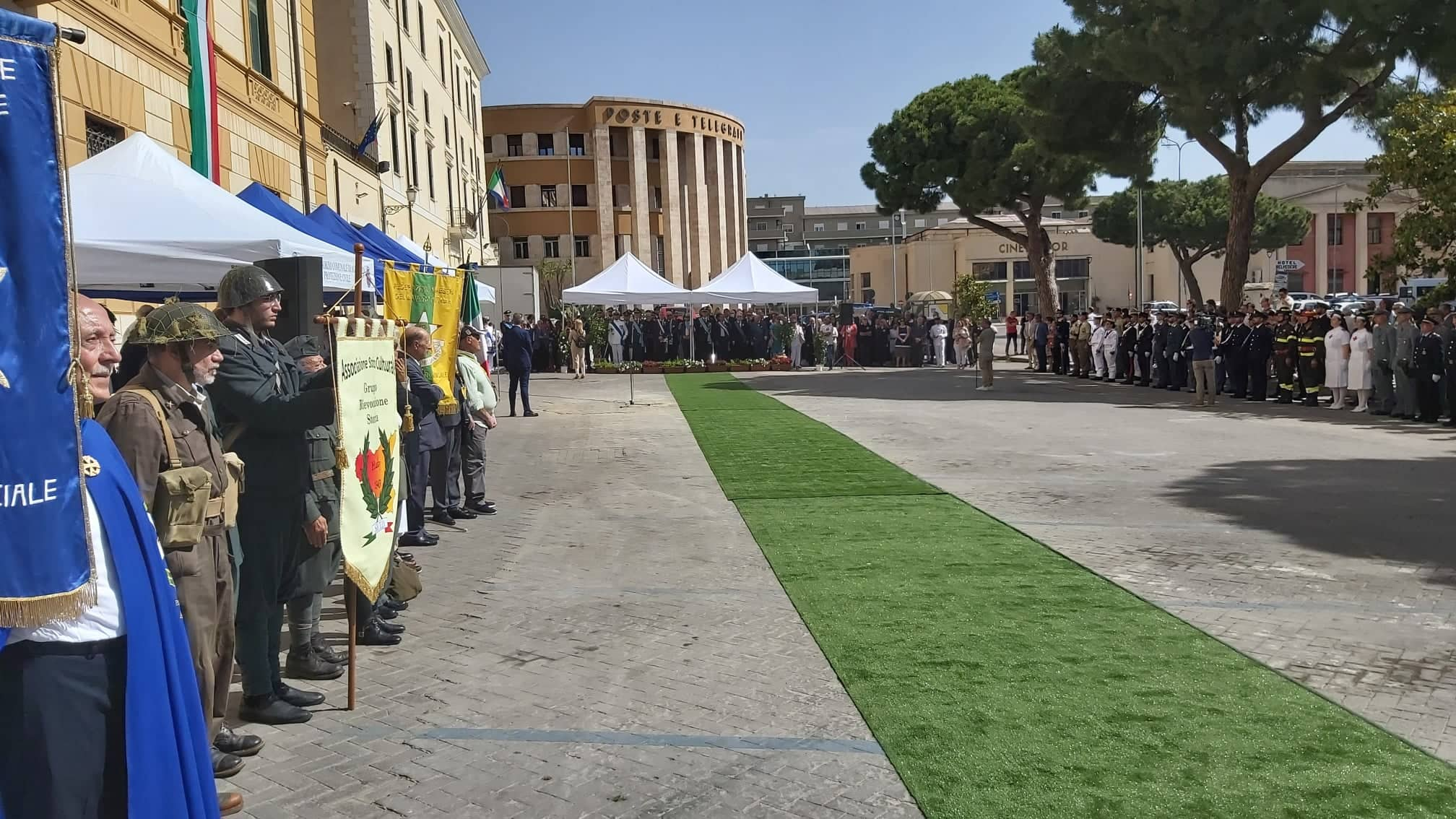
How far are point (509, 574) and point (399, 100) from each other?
32.5m

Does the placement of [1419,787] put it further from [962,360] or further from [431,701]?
[962,360]

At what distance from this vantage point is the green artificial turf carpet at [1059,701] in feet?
13.5

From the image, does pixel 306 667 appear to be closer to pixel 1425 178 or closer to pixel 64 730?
pixel 64 730

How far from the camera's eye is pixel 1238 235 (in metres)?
25.8

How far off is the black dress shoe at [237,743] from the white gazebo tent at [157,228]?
420cm

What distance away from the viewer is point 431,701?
5.38 meters

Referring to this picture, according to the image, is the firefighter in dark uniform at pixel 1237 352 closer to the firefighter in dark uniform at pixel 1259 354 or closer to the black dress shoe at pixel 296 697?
the firefighter in dark uniform at pixel 1259 354

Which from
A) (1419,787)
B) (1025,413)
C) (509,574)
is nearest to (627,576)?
(509,574)

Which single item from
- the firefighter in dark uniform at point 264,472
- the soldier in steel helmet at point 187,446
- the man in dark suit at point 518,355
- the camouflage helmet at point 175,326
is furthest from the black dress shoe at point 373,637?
the man in dark suit at point 518,355

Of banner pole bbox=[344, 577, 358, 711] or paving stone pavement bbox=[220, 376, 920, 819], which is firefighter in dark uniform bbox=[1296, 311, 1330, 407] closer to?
paving stone pavement bbox=[220, 376, 920, 819]

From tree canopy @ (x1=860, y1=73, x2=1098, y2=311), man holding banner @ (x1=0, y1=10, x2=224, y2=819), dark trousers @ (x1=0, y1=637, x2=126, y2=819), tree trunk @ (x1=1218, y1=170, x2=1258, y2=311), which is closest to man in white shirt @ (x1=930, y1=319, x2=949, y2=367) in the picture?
tree canopy @ (x1=860, y1=73, x2=1098, y2=311)

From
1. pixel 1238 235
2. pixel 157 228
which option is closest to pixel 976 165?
pixel 1238 235

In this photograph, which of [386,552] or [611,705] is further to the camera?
[386,552]

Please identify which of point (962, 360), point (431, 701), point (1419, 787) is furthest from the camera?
point (962, 360)
